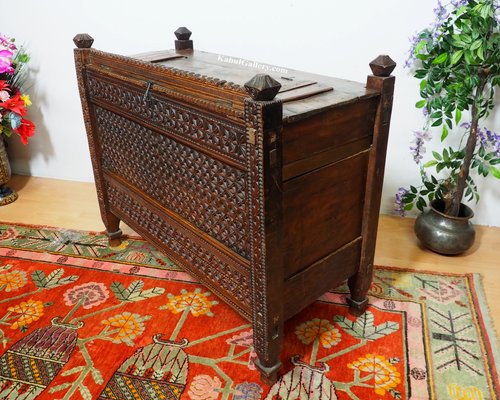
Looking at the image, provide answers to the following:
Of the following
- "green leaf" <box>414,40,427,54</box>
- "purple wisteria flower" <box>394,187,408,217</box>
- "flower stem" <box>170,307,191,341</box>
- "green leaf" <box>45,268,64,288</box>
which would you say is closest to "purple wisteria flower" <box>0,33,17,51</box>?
"green leaf" <box>45,268,64,288</box>

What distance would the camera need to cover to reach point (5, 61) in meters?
2.51

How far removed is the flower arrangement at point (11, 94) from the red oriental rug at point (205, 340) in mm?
863

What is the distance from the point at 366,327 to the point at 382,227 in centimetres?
81

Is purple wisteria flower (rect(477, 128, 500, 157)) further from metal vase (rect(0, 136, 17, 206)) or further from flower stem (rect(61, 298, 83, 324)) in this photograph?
metal vase (rect(0, 136, 17, 206))

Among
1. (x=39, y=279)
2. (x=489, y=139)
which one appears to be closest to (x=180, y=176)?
(x=39, y=279)

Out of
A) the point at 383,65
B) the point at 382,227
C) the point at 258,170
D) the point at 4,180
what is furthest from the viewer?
the point at 4,180

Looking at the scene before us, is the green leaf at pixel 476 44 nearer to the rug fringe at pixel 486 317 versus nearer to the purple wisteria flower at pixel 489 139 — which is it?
the purple wisteria flower at pixel 489 139

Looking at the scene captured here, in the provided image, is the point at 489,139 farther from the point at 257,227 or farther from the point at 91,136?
the point at 91,136

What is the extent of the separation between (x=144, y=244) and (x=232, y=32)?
119cm

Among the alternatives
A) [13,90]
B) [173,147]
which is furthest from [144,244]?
[13,90]

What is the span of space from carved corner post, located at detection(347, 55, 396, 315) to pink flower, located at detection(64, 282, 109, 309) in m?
1.03

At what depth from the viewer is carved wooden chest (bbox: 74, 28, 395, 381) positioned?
4.15ft

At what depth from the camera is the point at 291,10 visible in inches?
89.4

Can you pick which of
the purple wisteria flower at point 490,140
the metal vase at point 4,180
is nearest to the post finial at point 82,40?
the metal vase at point 4,180
